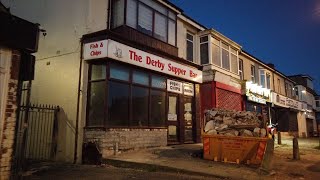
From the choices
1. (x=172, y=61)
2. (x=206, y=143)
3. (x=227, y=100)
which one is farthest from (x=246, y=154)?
(x=227, y=100)

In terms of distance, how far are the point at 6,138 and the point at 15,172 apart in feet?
6.55

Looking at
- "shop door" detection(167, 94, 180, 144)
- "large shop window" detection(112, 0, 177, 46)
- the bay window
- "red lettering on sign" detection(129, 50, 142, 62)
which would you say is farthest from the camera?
the bay window

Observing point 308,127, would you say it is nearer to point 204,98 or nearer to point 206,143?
point 204,98

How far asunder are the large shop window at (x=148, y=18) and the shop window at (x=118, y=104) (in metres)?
2.90

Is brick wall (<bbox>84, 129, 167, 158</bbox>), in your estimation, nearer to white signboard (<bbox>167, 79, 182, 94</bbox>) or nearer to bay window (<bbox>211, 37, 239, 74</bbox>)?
white signboard (<bbox>167, 79, 182, 94</bbox>)

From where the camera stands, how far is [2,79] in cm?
658

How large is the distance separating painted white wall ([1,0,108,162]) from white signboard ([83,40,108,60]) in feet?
1.69

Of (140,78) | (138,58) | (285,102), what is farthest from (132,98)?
(285,102)

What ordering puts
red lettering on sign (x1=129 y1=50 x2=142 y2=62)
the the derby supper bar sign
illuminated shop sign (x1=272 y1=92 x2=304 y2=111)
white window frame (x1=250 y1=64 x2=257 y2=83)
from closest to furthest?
the the derby supper bar sign
red lettering on sign (x1=129 y1=50 x2=142 y2=62)
white window frame (x1=250 y1=64 x2=257 y2=83)
illuminated shop sign (x1=272 y1=92 x2=304 y2=111)

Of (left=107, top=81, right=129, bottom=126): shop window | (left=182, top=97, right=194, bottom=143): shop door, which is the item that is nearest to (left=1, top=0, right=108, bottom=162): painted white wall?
(left=107, top=81, right=129, bottom=126): shop window

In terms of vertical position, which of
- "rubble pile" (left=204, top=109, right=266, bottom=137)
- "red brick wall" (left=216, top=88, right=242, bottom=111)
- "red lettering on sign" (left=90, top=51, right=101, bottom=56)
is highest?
"red lettering on sign" (left=90, top=51, right=101, bottom=56)

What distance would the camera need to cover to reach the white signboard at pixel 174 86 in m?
14.7

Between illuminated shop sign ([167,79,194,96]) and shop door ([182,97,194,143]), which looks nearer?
Result: illuminated shop sign ([167,79,194,96])

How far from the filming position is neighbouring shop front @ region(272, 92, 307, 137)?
29844 mm
